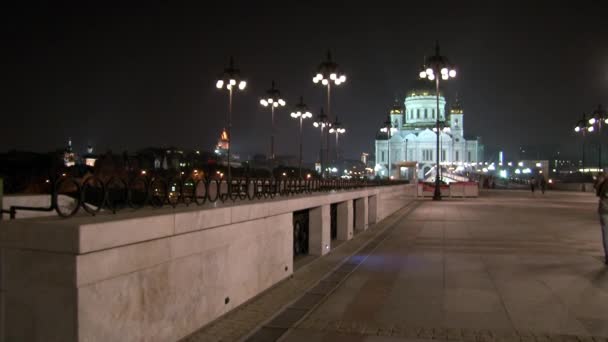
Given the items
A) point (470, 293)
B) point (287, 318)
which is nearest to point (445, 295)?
point (470, 293)

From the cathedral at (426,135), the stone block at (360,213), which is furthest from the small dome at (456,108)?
the stone block at (360,213)

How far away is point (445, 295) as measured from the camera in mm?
8938

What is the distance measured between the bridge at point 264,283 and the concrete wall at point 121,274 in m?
0.01

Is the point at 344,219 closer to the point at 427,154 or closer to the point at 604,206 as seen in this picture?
the point at 604,206

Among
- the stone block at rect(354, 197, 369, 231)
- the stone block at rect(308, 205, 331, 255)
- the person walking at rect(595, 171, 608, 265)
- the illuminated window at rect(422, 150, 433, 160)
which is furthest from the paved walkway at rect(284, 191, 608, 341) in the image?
the illuminated window at rect(422, 150, 433, 160)

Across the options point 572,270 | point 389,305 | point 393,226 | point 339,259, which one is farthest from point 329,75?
point 389,305

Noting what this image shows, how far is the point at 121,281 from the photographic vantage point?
552 cm

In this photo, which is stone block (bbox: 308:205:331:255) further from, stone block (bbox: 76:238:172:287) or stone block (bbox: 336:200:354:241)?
stone block (bbox: 76:238:172:287)

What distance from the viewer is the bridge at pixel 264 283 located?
5148 millimetres

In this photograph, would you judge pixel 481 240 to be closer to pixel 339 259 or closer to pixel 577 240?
pixel 577 240

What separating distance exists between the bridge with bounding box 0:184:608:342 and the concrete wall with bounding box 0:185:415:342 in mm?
13

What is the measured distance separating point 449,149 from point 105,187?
148953 mm

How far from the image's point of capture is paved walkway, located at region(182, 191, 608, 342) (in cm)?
700

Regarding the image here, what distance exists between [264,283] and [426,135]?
138849 millimetres
